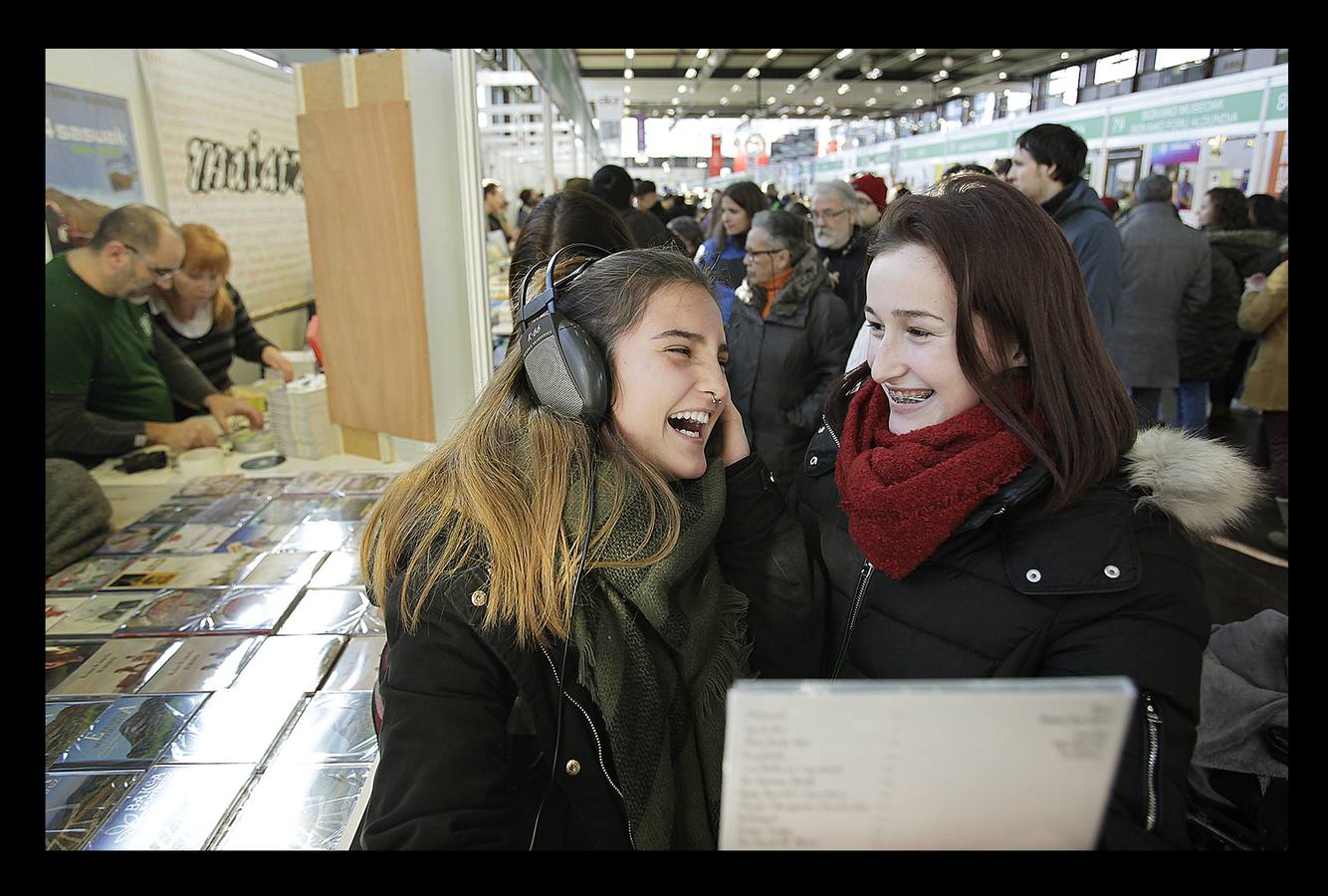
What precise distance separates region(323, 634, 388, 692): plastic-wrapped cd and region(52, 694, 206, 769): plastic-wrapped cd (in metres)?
0.27

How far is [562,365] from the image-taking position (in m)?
1.15

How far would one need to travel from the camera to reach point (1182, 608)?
0.99m

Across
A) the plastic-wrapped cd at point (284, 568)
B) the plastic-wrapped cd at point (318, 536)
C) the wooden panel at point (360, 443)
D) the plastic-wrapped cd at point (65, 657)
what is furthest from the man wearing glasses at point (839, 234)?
the plastic-wrapped cd at point (65, 657)

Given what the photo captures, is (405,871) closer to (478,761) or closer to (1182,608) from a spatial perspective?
(478,761)

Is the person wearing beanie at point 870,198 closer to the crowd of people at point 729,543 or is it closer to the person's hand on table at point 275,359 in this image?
the person's hand on table at point 275,359

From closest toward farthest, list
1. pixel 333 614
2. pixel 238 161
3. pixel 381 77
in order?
pixel 333 614
pixel 381 77
pixel 238 161

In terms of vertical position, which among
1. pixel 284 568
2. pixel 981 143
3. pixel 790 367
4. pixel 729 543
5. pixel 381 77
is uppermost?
pixel 981 143

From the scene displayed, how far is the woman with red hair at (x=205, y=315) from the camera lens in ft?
12.9

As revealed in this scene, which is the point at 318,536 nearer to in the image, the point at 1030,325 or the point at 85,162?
the point at 1030,325

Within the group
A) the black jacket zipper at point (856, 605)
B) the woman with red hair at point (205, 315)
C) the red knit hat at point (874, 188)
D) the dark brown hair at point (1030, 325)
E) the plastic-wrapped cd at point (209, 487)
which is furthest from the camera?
the red knit hat at point (874, 188)

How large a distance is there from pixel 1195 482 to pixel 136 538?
284 cm

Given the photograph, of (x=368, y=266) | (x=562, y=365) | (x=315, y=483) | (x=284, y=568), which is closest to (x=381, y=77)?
(x=368, y=266)

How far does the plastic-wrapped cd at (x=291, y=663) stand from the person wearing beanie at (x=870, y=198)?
460cm
